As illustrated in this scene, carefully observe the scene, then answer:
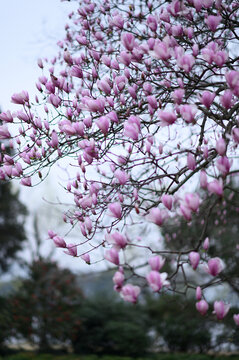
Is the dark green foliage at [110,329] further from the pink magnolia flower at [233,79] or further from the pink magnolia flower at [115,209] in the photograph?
the pink magnolia flower at [233,79]

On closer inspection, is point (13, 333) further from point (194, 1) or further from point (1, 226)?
point (194, 1)

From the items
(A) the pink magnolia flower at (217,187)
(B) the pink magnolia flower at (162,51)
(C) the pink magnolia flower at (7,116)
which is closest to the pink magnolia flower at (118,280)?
(A) the pink magnolia flower at (217,187)

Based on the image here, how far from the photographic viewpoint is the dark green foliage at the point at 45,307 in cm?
1016

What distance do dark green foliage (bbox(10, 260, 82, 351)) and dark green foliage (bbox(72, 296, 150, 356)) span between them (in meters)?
0.38

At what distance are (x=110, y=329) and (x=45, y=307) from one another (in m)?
1.91

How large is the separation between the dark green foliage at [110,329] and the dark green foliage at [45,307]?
1.23 ft

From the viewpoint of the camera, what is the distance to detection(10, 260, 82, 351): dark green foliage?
400 inches

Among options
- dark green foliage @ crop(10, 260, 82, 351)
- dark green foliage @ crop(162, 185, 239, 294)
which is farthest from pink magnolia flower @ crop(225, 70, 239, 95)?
dark green foliage @ crop(10, 260, 82, 351)

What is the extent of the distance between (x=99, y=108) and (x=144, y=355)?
8.59m

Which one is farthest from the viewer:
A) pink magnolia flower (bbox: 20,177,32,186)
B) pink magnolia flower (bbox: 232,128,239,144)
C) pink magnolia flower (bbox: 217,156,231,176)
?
pink magnolia flower (bbox: 20,177,32,186)

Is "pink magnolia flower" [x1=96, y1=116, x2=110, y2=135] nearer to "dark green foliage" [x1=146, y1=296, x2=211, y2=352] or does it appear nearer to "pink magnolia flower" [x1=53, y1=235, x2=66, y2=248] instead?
"pink magnolia flower" [x1=53, y1=235, x2=66, y2=248]

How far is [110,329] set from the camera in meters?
9.69

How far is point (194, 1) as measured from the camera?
9.05 feet

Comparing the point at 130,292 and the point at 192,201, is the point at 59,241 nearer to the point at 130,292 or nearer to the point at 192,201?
the point at 130,292
